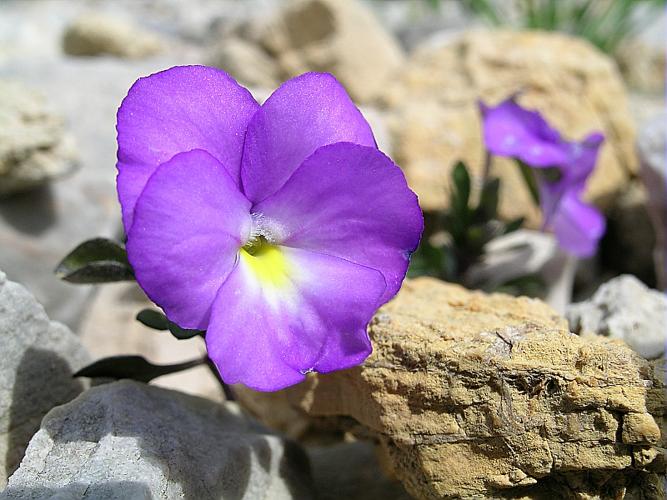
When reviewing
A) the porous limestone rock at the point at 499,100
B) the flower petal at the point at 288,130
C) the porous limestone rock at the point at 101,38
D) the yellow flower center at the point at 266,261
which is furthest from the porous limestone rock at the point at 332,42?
the yellow flower center at the point at 266,261

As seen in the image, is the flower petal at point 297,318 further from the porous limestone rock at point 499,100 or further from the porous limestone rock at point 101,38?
the porous limestone rock at point 101,38

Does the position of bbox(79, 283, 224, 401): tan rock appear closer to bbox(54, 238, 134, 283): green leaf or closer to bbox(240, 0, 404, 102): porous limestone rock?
bbox(54, 238, 134, 283): green leaf

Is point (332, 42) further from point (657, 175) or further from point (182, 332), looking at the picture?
point (182, 332)

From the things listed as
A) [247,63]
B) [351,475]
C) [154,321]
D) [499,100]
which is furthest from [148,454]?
[247,63]

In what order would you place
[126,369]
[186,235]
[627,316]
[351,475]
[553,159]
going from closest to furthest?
[186,235]
[126,369]
[627,316]
[351,475]
[553,159]

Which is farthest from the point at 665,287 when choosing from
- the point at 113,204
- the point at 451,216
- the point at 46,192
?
the point at 46,192

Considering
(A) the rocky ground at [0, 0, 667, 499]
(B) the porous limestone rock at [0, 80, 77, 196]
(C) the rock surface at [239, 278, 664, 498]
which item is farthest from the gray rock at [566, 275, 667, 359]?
(B) the porous limestone rock at [0, 80, 77, 196]
